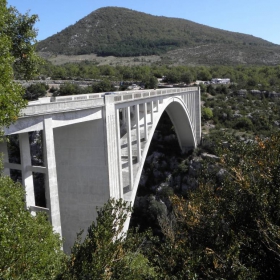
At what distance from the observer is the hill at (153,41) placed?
85.6 meters

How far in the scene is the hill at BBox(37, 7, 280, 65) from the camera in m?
85.6

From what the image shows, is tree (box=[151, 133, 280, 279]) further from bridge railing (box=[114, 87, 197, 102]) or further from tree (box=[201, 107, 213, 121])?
tree (box=[201, 107, 213, 121])

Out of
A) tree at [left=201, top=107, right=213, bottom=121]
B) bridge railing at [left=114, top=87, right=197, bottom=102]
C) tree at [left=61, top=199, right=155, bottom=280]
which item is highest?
bridge railing at [left=114, top=87, right=197, bottom=102]

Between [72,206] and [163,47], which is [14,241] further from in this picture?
[163,47]

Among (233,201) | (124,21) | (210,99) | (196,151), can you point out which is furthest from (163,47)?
(233,201)

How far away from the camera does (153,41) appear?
103938 millimetres

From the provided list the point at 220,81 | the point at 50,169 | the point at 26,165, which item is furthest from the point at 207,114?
the point at 26,165

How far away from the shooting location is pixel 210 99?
4084 cm

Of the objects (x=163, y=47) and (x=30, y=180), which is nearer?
(x=30, y=180)

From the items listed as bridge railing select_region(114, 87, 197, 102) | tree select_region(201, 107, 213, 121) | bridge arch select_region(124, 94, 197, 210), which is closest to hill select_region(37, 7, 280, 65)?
tree select_region(201, 107, 213, 121)

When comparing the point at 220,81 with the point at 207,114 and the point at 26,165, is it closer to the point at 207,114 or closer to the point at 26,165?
the point at 207,114

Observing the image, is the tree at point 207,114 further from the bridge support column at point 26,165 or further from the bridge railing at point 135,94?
the bridge support column at point 26,165

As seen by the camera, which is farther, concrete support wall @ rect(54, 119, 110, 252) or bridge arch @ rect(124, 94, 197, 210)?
bridge arch @ rect(124, 94, 197, 210)

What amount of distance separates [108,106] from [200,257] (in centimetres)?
798
